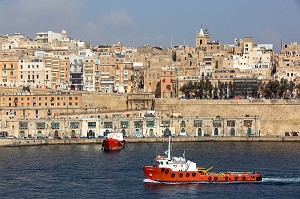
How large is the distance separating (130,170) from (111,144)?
9.94 m

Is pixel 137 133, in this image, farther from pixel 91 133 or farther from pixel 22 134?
pixel 22 134

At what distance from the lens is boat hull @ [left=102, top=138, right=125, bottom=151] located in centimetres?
5450

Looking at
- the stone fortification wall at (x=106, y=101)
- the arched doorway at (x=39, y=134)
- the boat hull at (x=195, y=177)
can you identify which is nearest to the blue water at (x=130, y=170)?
the boat hull at (x=195, y=177)

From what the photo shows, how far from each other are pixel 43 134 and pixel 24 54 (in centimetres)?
2115

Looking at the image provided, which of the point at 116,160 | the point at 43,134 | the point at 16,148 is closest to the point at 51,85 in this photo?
the point at 43,134

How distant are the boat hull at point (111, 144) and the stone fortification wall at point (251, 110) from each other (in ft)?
40.8

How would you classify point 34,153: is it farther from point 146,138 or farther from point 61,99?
point 61,99

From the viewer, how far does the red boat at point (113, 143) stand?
179 ft

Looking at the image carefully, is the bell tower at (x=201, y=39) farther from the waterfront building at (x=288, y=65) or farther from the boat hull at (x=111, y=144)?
the boat hull at (x=111, y=144)

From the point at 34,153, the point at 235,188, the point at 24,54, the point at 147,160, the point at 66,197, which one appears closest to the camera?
the point at 66,197

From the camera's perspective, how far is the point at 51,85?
243 ft

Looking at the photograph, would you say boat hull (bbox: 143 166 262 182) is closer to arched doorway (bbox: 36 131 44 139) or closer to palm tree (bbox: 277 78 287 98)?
arched doorway (bbox: 36 131 44 139)

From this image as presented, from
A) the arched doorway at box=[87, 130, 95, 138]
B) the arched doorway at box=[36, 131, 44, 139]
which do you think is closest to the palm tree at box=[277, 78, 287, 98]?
the arched doorway at box=[87, 130, 95, 138]

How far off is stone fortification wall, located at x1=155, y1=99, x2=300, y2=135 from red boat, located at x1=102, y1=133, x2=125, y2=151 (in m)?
11.9
